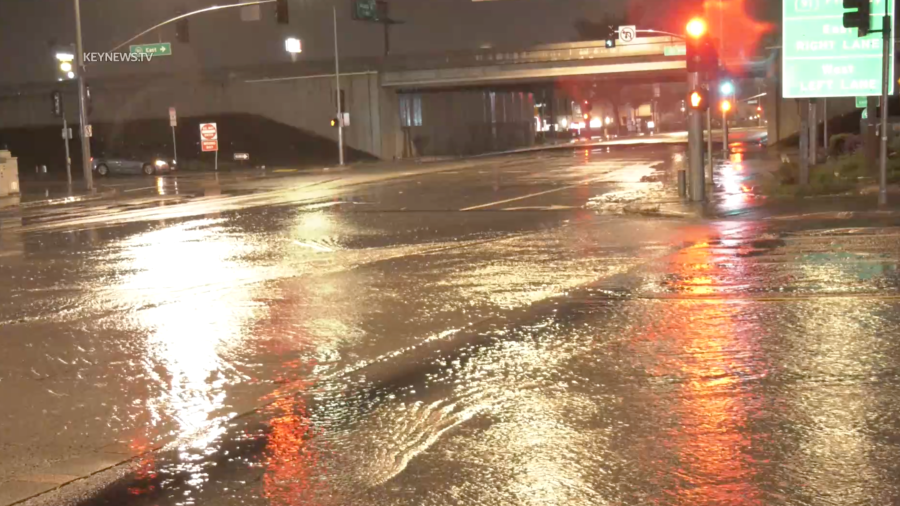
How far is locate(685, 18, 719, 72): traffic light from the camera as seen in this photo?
23609 mm

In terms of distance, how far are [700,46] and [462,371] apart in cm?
1767

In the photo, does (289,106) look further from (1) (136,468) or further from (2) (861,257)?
(1) (136,468)

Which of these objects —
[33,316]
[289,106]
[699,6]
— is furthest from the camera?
[289,106]

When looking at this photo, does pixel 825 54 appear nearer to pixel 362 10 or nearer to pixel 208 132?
pixel 362 10

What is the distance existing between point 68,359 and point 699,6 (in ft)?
63.4

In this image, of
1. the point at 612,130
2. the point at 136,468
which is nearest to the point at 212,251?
the point at 136,468

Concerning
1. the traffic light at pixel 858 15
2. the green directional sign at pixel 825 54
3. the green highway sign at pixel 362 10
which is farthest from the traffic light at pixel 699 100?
the green highway sign at pixel 362 10

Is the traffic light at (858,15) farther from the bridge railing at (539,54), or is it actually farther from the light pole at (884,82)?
the bridge railing at (539,54)

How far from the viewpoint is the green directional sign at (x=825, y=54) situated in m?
23.7

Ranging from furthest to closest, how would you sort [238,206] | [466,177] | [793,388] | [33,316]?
1. [466,177]
2. [238,206]
3. [33,316]
4. [793,388]

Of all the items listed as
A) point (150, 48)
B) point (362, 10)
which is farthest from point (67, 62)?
point (362, 10)

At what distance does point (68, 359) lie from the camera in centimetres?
916

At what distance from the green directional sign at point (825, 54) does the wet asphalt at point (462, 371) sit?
739 centimetres

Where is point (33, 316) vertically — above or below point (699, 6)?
below
